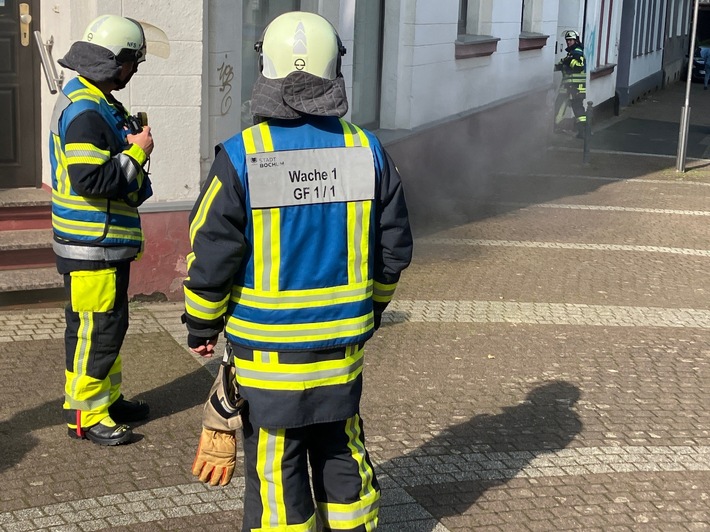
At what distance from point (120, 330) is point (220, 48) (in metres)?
3.14

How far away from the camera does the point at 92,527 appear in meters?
4.44

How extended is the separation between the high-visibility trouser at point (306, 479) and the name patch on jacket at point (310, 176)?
74cm

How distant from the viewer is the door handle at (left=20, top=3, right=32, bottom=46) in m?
7.91

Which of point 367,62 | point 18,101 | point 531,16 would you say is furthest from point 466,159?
point 18,101

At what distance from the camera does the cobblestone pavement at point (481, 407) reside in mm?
4746

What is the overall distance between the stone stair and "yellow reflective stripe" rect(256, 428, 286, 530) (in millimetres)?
3986

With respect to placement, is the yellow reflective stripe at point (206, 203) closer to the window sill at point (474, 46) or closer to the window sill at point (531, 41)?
the window sill at point (474, 46)

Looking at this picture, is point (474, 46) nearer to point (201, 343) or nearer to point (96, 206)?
point (96, 206)

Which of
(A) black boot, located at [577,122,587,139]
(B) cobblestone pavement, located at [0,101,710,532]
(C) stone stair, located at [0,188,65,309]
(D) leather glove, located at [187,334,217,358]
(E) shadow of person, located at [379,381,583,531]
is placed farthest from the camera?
(A) black boot, located at [577,122,587,139]

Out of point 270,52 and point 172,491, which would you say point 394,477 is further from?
point 270,52

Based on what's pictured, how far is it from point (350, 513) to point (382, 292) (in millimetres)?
751

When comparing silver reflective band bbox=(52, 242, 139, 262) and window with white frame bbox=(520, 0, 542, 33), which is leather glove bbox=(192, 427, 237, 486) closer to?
silver reflective band bbox=(52, 242, 139, 262)

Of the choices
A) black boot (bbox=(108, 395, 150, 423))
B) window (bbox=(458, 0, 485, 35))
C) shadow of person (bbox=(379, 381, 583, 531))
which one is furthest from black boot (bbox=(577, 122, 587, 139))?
black boot (bbox=(108, 395, 150, 423))

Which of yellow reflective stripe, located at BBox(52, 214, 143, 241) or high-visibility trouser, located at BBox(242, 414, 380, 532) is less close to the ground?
yellow reflective stripe, located at BBox(52, 214, 143, 241)
